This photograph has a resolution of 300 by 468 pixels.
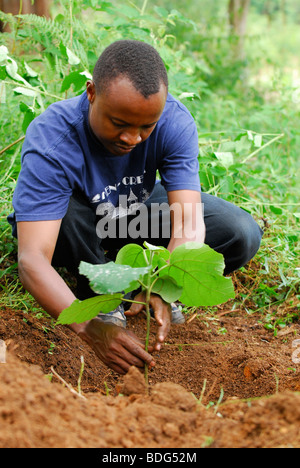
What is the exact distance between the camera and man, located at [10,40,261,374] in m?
1.75

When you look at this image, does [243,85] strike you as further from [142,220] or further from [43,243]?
[43,243]

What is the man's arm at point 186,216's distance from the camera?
2.15 m

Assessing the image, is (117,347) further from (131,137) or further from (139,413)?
(131,137)

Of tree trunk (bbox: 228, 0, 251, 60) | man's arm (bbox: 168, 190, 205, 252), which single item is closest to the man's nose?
man's arm (bbox: 168, 190, 205, 252)

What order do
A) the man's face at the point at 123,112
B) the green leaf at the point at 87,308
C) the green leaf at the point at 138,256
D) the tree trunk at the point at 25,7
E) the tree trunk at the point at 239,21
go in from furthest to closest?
the tree trunk at the point at 239,21 < the tree trunk at the point at 25,7 < the man's face at the point at 123,112 < the green leaf at the point at 138,256 < the green leaf at the point at 87,308

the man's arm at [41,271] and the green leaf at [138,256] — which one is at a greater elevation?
the green leaf at [138,256]

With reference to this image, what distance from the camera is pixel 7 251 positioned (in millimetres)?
2631

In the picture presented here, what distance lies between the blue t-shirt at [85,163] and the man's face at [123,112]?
0.15 meters

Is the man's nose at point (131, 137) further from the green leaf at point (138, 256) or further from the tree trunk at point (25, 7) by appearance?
the tree trunk at point (25, 7)

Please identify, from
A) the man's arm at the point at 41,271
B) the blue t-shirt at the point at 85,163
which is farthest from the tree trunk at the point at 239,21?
the man's arm at the point at 41,271

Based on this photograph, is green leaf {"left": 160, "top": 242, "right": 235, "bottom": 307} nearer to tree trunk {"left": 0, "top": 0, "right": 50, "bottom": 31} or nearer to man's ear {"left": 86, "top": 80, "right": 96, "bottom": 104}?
man's ear {"left": 86, "top": 80, "right": 96, "bottom": 104}

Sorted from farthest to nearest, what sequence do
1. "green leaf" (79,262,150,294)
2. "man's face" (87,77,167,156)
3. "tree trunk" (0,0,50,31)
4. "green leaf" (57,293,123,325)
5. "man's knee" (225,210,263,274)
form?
1. "tree trunk" (0,0,50,31)
2. "man's knee" (225,210,263,274)
3. "man's face" (87,77,167,156)
4. "green leaf" (57,293,123,325)
5. "green leaf" (79,262,150,294)

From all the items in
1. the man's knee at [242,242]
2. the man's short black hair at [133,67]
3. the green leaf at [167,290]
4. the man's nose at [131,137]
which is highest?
the man's short black hair at [133,67]

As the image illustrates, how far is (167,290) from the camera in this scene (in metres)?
1.66
